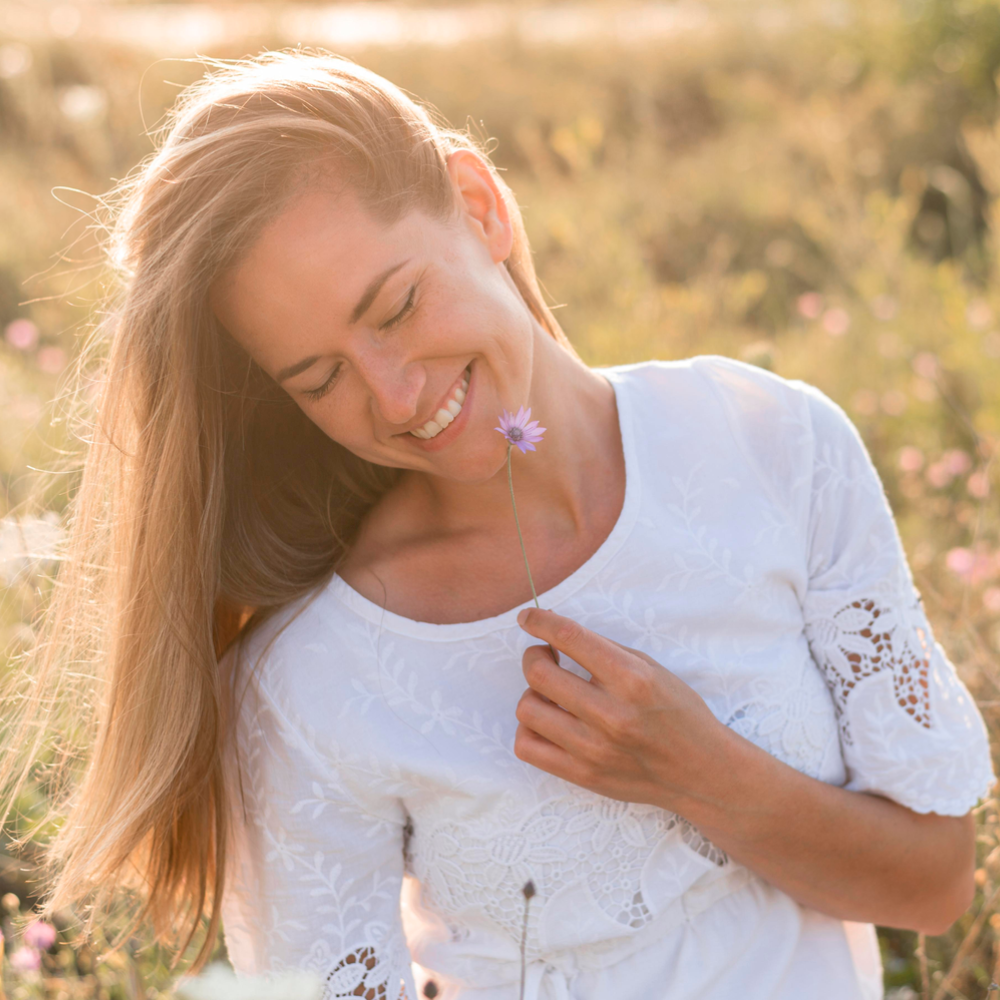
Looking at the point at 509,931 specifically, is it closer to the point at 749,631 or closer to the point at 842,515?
the point at 749,631

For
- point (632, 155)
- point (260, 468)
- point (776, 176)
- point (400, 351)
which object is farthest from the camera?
point (632, 155)

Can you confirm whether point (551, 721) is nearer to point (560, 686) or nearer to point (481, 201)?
point (560, 686)

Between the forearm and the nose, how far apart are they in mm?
596

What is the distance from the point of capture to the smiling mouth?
1334 millimetres

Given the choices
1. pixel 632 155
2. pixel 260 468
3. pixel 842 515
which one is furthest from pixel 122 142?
pixel 842 515

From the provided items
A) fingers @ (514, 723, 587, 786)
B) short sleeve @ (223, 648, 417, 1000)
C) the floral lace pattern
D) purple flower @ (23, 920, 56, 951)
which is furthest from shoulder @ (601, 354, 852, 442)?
purple flower @ (23, 920, 56, 951)

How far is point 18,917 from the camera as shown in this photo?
1.58 meters

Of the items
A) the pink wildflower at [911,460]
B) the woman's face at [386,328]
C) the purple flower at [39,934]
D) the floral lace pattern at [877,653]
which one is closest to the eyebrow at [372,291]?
the woman's face at [386,328]

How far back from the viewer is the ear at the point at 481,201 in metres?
1.45

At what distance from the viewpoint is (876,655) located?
1.51 m

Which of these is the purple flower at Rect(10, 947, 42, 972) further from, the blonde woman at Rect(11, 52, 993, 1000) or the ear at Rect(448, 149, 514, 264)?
the ear at Rect(448, 149, 514, 264)

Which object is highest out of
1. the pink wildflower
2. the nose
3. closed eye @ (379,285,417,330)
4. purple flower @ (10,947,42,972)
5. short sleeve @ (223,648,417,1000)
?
closed eye @ (379,285,417,330)

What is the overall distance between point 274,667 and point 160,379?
1.40 feet

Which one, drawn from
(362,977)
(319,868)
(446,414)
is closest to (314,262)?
(446,414)
